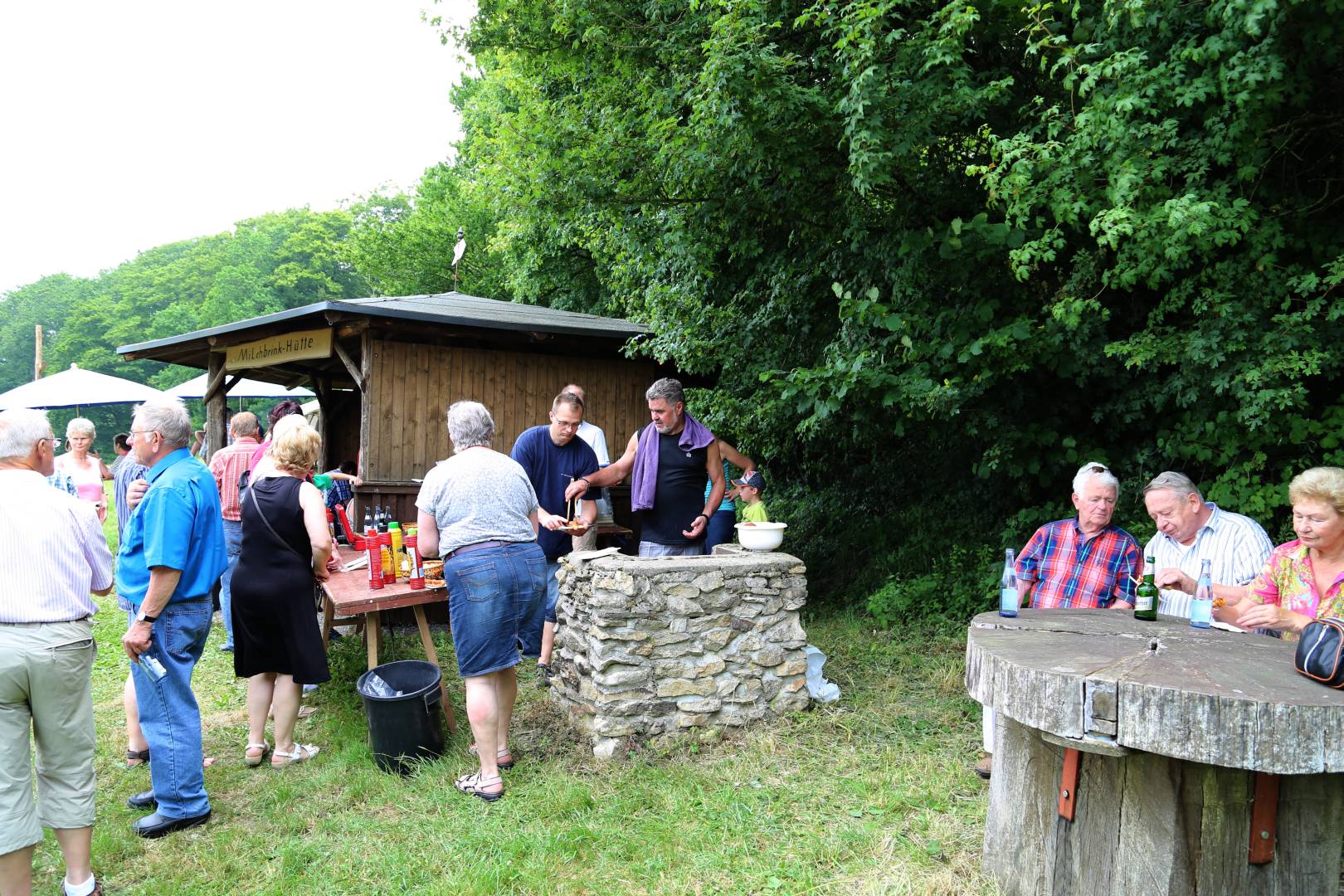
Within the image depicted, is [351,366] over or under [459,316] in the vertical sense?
under

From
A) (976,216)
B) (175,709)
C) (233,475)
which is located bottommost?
(175,709)

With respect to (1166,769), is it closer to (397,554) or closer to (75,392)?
(397,554)

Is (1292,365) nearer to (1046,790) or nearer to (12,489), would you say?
(1046,790)

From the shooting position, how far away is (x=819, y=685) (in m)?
5.10

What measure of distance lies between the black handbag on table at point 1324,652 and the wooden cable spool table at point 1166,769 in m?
0.04

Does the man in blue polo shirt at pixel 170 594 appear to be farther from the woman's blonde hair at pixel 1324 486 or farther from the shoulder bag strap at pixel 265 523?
the woman's blonde hair at pixel 1324 486

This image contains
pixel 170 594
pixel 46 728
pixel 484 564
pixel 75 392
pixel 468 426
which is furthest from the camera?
pixel 75 392

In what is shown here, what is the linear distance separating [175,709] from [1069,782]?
3733 millimetres

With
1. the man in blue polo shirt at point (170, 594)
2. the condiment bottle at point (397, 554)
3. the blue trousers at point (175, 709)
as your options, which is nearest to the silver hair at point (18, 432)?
the man in blue polo shirt at point (170, 594)

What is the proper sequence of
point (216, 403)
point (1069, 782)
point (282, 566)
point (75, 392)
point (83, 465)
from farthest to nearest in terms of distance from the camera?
point (75, 392) < point (216, 403) < point (83, 465) < point (282, 566) < point (1069, 782)

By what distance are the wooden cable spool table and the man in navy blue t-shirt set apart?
2.92 metres

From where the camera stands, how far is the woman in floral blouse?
306 centimetres

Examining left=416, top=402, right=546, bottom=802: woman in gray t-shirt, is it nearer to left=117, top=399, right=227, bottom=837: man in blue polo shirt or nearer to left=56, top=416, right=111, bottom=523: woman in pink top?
left=117, top=399, right=227, bottom=837: man in blue polo shirt

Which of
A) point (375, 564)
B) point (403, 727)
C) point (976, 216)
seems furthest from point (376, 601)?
point (976, 216)
